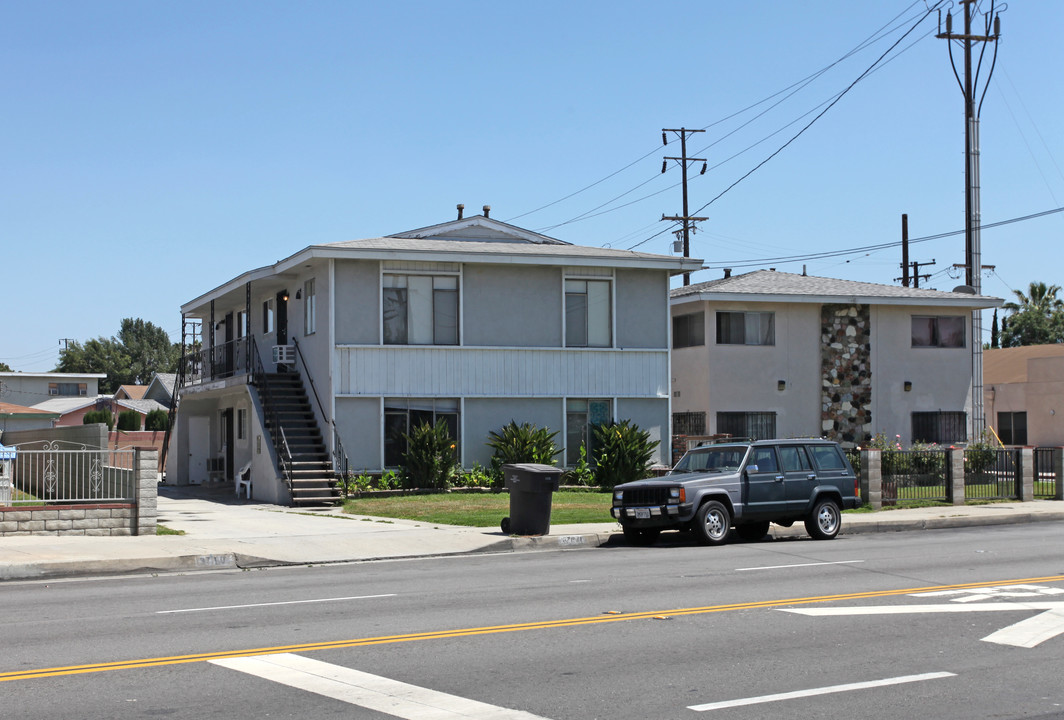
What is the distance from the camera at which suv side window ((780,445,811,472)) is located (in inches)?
739

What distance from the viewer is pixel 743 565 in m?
15.2

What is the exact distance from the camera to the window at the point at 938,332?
36250mm

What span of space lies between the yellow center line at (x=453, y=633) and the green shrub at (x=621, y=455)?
16.7m

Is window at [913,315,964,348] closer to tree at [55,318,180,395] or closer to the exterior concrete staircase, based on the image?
the exterior concrete staircase

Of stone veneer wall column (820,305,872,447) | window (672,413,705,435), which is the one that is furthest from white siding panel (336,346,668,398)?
stone veneer wall column (820,305,872,447)

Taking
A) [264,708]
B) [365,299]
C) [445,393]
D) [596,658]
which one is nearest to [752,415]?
[445,393]

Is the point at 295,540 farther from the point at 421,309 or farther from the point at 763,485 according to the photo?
the point at 421,309

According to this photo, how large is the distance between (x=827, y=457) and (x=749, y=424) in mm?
15036

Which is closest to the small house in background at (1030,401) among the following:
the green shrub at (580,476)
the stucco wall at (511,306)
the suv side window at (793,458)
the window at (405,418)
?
the green shrub at (580,476)

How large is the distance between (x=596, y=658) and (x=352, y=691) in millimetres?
2053

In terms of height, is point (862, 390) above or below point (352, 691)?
above

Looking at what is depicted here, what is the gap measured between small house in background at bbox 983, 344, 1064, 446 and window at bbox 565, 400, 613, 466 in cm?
1913

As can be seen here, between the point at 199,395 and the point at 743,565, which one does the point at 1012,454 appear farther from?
the point at 199,395

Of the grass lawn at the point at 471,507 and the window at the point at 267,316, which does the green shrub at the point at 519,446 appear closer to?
the grass lawn at the point at 471,507
